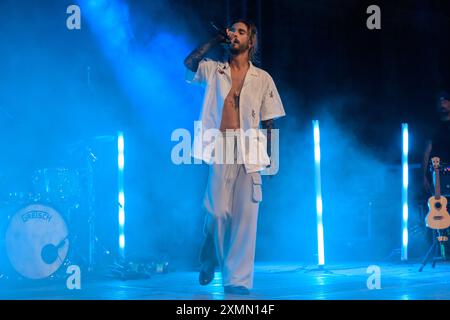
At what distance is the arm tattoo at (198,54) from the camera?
219 inches

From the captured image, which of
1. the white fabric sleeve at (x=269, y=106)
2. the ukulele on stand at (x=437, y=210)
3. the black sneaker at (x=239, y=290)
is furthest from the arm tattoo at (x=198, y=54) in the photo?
the ukulele on stand at (x=437, y=210)

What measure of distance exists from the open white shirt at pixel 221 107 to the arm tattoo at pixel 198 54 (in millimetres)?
44

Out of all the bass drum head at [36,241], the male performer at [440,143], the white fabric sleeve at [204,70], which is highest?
the white fabric sleeve at [204,70]

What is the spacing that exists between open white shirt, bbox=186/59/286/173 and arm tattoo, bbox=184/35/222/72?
4 cm

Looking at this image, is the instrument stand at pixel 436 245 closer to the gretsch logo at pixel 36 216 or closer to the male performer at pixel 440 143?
the male performer at pixel 440 143

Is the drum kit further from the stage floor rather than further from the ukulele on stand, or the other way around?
the ukulele on stand

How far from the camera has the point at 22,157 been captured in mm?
7695

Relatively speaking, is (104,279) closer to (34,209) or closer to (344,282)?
(34,209)

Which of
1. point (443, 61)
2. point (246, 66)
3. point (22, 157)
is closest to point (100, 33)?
point (22, 157)

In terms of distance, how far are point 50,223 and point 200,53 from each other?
8.14 feet

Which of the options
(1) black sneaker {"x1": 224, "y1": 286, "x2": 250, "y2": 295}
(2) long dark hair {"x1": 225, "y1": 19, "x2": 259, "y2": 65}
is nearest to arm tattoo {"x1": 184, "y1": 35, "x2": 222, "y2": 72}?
(2) long dark hair {"x1": 225, "y1": 19, "x2": 259, "y2": 65}

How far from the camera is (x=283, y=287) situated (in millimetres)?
6172

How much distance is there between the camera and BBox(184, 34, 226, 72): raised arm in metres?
5.57

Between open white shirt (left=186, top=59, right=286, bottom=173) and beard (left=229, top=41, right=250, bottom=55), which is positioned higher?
beard (left=229, top=41, right=250, bottom=55)
